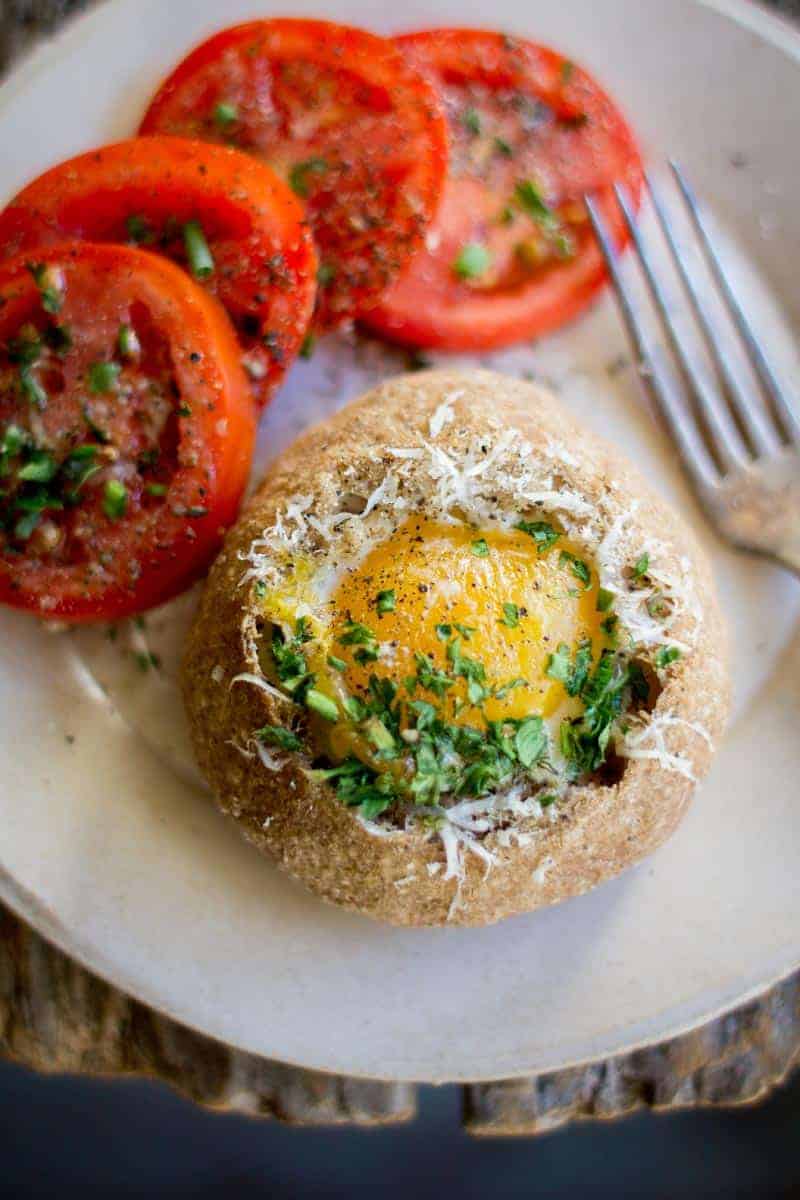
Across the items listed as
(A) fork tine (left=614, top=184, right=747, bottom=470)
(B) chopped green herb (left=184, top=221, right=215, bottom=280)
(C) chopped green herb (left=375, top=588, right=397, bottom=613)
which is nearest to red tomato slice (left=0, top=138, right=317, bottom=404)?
(B) chopped green herb (left=184, top=221, right=215, bottom=280)

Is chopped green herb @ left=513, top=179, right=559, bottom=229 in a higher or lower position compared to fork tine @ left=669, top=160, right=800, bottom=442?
higher

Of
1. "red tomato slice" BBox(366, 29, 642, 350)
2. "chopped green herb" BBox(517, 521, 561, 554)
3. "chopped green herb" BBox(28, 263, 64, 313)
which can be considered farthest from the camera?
"red tomato slice" BBox(366, 29, 642, 350)

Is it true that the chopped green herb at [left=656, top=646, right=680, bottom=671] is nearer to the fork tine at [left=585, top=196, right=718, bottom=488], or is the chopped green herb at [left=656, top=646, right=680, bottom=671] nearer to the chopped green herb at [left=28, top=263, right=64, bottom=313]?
the fork tine at [left=585, top=196, right=718, bottom=488]

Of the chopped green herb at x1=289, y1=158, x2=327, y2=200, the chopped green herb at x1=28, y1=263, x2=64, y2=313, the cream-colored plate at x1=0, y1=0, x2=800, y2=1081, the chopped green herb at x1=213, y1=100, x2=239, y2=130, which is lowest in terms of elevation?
the cream-colored plate at x1=0, y1=0, x2=800, y2=1081

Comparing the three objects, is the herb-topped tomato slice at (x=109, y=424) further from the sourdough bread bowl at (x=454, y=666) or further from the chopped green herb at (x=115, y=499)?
the sourdough bread bowl at (x=454, y=666)

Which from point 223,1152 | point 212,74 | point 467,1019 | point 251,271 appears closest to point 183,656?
point 251,271

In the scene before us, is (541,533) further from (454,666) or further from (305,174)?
(305,174)

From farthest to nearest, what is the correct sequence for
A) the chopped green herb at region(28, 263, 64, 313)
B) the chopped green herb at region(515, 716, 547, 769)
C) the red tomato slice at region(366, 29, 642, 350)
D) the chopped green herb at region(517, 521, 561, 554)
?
1. the red tomato slice at region(366, 29, 642, 350)
2. the chopped green herb at region(28, 263, 64, 313)
3. the chopped green herb at region(517, 521, 561, 554)
4. the chopped green herb at region(515, 716, 547, 769)

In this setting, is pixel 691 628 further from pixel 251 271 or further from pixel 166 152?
pixel 166 152
